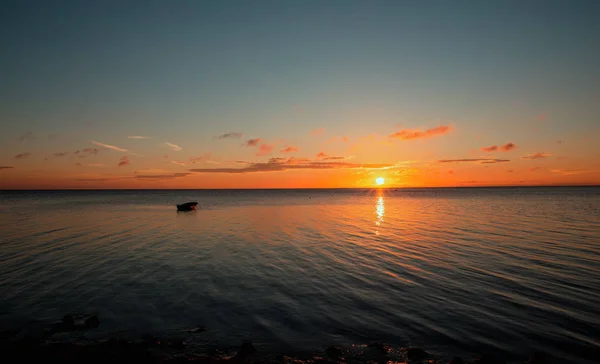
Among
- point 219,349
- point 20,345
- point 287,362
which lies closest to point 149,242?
point 20,345

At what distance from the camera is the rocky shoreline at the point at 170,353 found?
30.1 ft

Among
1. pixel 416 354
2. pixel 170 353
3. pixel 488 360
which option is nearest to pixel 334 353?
pixel 416 354

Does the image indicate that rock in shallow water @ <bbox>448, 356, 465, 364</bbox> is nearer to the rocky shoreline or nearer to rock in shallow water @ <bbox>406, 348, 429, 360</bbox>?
the rocky shoreline

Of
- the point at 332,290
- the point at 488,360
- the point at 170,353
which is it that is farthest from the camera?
the point at 332,290

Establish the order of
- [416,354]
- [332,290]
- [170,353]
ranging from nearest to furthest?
[416,354], [170,353], [332,290]

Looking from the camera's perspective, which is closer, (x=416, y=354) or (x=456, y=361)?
(x=456, y=361)

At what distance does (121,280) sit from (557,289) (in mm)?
22839

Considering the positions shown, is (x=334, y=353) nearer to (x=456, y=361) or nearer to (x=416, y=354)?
(x=416, y=354)

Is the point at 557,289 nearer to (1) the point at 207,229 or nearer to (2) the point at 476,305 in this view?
(2) the point at 476,305

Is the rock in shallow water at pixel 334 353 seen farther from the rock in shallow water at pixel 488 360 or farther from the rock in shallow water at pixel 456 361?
the rock in shallow water at pixel 488 360

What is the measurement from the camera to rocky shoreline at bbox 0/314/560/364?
9.19m

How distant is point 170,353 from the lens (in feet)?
32.1

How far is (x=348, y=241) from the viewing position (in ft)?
101

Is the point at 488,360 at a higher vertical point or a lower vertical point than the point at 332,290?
A: higher
